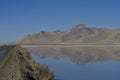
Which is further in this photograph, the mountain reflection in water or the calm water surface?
the mountain reflection in water

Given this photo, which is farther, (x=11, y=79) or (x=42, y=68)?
(x=42, y=68)

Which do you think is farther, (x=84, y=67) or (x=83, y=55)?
(x=83, y=55)

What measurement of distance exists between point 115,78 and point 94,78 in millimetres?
2129

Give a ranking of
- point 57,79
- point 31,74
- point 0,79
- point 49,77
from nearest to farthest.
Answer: point 0,79 < point 49,77 < point 31,74 < point 57,79

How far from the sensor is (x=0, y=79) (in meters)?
20.5

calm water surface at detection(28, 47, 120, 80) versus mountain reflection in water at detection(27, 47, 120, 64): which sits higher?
calm water surface at detection(28, 47, 120, 80)

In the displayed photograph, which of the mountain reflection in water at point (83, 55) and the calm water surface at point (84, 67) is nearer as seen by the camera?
the calm water surface at point (84, 67)

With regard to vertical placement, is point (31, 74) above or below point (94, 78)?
above

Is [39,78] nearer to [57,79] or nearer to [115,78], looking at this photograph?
[57,79]

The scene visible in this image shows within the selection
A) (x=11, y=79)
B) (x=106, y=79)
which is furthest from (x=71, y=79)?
(x=11, y=79)

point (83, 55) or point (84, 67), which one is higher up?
point (84, 67)

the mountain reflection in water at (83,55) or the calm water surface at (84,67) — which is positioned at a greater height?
the calm water surface at (84,67)

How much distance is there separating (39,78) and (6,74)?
209 centimetres

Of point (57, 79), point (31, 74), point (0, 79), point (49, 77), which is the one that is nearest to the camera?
point (0, 79)
